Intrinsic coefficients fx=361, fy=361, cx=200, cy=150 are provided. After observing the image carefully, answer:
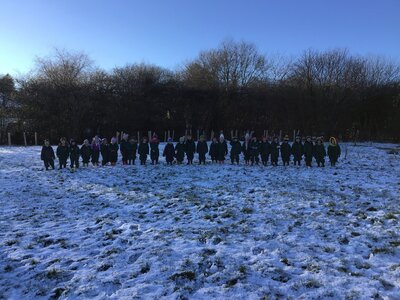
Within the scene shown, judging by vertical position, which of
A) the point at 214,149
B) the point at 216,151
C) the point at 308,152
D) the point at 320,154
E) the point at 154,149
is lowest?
the point at 320,154

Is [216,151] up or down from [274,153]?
up

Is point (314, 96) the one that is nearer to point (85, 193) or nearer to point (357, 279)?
point (85, 193)

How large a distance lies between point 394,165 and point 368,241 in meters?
15.0

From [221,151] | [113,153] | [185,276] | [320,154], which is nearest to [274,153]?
[320,154]

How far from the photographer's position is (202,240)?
24.1 feet

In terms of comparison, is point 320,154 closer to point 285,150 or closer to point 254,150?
point 285,150

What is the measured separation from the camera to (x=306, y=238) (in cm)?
734

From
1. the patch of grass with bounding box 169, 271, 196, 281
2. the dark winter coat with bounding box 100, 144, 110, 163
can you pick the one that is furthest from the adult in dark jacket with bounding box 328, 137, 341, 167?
the patch of grass with bounding box 169, 271, 196, 281

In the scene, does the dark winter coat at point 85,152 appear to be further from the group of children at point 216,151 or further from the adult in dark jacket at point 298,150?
the adult in dark jacket at point 298,150

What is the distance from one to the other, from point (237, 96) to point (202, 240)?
37.6 m

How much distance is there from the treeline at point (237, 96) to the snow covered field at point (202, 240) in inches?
1048

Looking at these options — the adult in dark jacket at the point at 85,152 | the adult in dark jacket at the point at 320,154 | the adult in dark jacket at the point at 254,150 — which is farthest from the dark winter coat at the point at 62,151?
the adult in dark jacket at the point at 320,154

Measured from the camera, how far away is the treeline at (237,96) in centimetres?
3944

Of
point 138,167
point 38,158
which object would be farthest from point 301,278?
point 38,158
